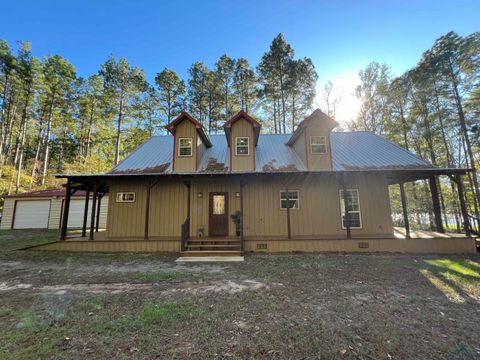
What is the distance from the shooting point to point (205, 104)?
66.2 ft

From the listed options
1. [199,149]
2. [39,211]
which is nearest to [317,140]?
[199,149]

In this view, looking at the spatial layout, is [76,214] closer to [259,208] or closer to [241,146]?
[241,146]

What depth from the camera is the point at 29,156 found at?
81.8 ft

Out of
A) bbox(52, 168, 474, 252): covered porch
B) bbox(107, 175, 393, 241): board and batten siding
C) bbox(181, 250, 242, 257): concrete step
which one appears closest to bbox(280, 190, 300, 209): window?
bbox(107, 175, 393, 241): board and batten siding

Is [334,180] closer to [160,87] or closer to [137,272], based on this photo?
[137,272]

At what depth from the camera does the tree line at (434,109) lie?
1278cm

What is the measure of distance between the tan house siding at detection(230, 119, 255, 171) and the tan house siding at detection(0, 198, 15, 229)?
59.7 ft

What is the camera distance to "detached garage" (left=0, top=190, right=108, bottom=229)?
15773mm

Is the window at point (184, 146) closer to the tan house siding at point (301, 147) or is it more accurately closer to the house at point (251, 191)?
the house at point (251, 191)

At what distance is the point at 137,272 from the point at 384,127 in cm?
2000

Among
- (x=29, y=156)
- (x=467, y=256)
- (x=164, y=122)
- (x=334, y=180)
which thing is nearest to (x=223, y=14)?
(x=334, y=180)

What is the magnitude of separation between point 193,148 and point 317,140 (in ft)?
19.2

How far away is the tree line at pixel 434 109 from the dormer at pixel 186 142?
15477 millimetres

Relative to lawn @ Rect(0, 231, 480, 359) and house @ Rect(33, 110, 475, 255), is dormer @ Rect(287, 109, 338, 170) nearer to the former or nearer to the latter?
house @ Rect(33, 110, 475, 255)
